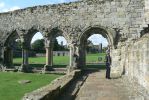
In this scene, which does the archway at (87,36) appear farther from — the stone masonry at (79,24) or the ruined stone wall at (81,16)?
the ruined stone wall at (81,16)

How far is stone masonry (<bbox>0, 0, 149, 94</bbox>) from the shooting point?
70.4 feet

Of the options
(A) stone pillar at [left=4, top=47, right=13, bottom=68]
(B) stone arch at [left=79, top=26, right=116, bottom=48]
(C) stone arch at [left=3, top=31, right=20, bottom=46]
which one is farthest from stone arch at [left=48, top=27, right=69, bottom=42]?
(A) stone pillar at [left=4, top=47, right=13, bottom=68]

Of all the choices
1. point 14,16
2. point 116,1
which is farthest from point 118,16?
point 14,16

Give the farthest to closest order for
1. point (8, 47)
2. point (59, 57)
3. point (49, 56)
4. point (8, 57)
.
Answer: point (59, 57), point (8, 57), point (8, 47), point (49, 56)

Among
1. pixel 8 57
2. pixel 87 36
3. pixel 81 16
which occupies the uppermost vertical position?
pixel 81 16

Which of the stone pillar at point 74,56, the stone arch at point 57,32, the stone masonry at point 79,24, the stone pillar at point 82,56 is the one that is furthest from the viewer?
the stone arch at point 57,32

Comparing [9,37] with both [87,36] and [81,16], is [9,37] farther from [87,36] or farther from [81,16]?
[87,36]

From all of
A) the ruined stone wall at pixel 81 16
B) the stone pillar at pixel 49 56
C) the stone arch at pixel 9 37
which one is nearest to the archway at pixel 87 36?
the ruined stone wall at pixel 81 16

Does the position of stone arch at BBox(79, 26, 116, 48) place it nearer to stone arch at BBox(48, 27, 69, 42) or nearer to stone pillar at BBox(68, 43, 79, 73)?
stone pillar at BBox(68, 43, 79, 73)

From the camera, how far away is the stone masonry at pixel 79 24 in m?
21.5

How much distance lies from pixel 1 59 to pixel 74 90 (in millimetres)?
16571

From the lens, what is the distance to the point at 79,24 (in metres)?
23.0

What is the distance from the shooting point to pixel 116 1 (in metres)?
21.9

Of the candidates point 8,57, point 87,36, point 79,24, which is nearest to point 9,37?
point 8,57
